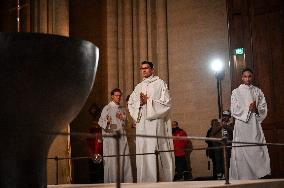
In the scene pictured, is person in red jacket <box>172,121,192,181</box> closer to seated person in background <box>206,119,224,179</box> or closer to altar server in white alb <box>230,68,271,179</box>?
seated person in background <box>206,119,224,179</box>

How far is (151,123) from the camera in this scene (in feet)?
26.1

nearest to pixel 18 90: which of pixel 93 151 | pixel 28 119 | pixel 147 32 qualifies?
pixel 28 119

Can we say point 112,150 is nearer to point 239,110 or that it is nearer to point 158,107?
point 158,107

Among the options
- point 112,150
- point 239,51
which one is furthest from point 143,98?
point 239,51

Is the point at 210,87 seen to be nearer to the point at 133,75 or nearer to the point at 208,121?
the point at 208,121

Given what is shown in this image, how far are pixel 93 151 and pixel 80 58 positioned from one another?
8.13 metres

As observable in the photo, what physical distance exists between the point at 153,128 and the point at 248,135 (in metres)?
1.81

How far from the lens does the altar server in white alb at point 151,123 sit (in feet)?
25.3

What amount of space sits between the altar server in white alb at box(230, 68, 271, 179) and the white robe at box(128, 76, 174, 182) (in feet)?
4.40

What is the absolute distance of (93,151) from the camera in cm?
1138

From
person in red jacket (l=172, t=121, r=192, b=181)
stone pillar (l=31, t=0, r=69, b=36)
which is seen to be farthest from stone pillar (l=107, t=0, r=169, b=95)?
person in red jacket (l=172, t=121, r=192, b=181)

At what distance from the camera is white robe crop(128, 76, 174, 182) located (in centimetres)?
772

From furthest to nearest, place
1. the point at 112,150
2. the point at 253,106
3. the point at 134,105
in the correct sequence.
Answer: the point at 112,150 → the point at 253,106 → the point at 134,105

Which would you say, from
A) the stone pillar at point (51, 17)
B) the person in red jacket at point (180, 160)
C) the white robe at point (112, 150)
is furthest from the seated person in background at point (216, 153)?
the stone pillar at point (51, 17)
